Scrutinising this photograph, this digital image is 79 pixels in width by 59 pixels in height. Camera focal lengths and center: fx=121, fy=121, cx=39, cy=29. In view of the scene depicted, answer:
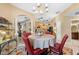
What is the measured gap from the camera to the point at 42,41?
2.04 meters

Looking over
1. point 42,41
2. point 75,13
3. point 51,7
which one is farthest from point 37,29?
point 75,13

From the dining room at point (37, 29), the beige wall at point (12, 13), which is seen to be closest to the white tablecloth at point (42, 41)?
the dining room at point (37, 29)

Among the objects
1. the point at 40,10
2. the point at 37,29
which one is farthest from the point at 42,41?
the point at 40,10

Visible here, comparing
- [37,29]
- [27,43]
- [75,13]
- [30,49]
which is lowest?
[30,49]

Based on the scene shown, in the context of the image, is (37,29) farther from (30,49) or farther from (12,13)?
(12,13)

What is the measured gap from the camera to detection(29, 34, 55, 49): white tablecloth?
204 centimetres

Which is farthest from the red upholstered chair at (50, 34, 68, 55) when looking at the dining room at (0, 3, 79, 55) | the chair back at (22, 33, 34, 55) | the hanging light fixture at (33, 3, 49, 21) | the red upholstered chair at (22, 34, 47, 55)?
the hanging light fixture at (33, 3, 49, 21)

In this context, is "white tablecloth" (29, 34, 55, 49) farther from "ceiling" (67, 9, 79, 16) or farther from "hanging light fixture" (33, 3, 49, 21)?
"ceiling" (67, 9, 79, 16)

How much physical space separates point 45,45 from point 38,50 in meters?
0.15

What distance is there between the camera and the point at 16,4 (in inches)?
82.4

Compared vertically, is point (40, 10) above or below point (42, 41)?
above
